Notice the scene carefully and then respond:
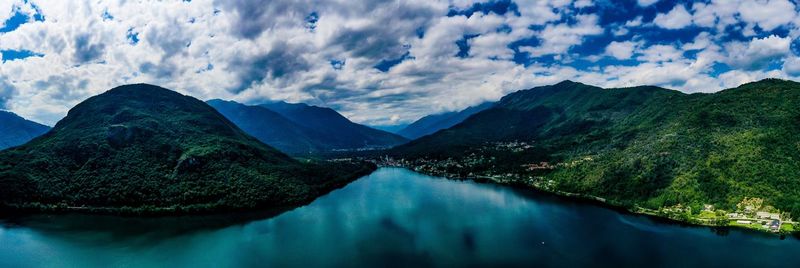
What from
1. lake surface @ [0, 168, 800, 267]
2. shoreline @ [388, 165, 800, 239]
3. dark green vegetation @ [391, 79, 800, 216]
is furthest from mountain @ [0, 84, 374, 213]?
dark green vegetation @ [391, 79, 800, 216]

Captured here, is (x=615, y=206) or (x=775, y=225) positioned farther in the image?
(x=615, y=206)

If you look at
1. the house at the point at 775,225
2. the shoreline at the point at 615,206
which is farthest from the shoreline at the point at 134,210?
the house at the point at 775,225

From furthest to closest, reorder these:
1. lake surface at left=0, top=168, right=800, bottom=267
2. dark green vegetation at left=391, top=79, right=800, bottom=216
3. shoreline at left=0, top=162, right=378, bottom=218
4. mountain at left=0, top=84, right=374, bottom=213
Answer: mountain at left=0, top=84, right=374, bottom=213
shoreline at left=0, top=162, right=378, bottom=218
dark green vegetation at left=391, top=79, right=800, bottom=216
lake surface at left=0, top=168, right=800, bottom=267

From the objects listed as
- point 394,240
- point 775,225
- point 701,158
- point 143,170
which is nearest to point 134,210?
point 143,170

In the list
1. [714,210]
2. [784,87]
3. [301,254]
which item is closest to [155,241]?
[301,254]

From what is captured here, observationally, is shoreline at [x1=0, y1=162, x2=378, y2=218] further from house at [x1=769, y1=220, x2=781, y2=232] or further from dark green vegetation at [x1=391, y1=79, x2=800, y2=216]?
house at [x1=769, y1=220, x2=781, y2=232]

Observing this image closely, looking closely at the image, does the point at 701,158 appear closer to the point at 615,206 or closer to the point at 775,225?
the point at 615,206
